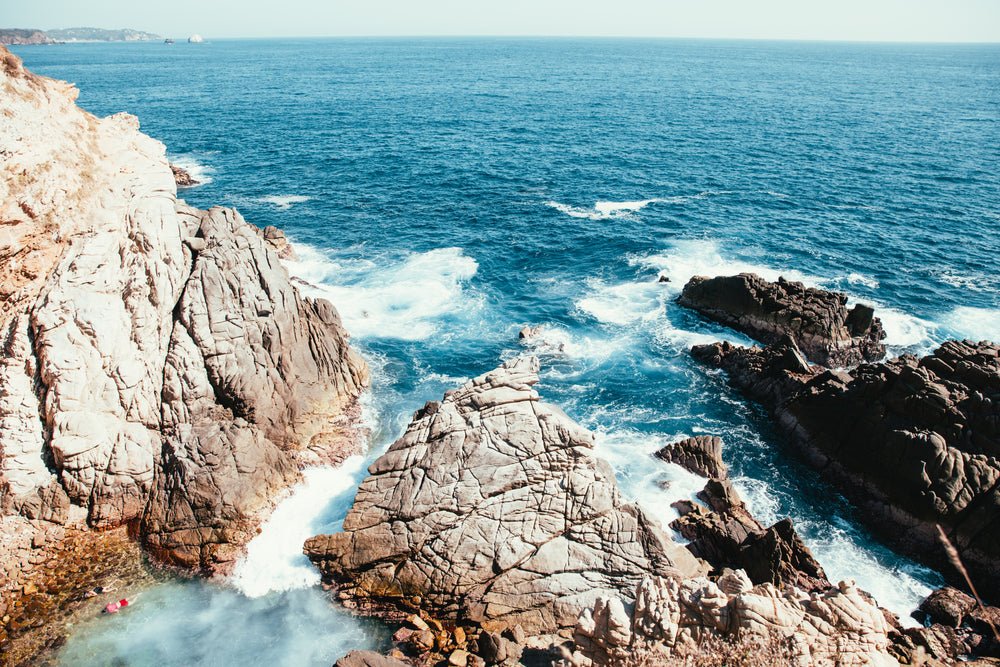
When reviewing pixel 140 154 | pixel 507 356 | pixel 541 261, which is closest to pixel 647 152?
pixel 541 261

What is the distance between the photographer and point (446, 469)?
2547 cm

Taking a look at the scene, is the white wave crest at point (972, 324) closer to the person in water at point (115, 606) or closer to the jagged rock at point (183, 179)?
the person in water at point (115, 606)

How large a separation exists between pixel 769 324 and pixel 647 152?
56.7 metres

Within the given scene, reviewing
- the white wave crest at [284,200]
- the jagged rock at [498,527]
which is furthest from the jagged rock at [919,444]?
the white wave crest at [284,200]

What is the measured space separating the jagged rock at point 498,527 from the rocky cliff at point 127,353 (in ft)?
22.6

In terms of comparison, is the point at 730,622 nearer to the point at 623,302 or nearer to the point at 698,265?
→ the point at 623,302

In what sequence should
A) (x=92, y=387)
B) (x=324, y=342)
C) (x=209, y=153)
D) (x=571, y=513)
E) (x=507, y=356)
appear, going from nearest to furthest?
(x=571, y=513) < (x=92, y=387) < (x=324, y=342) < (x=507, y=356) < (x=209, y=153)

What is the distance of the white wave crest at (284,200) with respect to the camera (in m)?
68.6

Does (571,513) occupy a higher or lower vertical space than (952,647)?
higher

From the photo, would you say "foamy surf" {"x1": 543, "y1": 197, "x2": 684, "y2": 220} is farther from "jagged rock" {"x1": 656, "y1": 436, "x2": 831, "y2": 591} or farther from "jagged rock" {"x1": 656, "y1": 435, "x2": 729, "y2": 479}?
"jagged rock" {"x1": 656, "y1": 436, "x2": 831, "y2": 591}

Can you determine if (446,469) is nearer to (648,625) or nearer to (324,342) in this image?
(648,625)

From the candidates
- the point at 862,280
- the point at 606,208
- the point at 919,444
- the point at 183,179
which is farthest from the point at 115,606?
the point at 183,179

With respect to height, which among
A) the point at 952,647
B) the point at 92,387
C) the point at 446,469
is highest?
the point at 92,387

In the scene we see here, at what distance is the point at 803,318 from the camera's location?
139 ft
